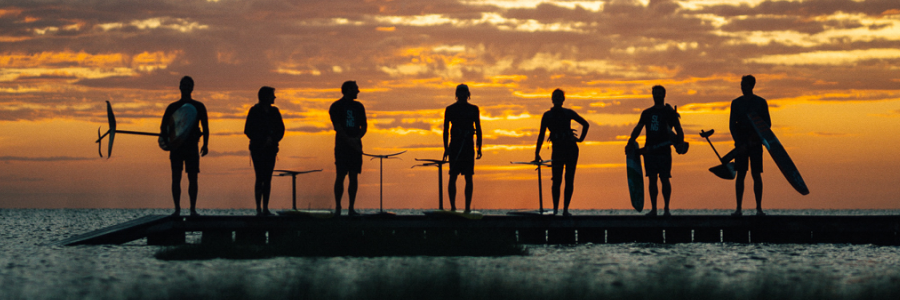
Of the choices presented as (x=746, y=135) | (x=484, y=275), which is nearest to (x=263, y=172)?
(x=484, y=275)

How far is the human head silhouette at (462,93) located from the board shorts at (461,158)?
2.20 feet

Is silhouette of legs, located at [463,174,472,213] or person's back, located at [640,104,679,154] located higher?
person's back, located at [640,104,679,154]

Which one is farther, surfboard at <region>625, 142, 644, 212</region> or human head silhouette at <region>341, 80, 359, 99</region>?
surfboard at <region>625, 142, 644, 212</region>

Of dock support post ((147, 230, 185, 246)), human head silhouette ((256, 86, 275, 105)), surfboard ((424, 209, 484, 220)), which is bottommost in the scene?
dock support post ((147, 230, 185, 246))

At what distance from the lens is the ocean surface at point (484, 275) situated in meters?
8.30

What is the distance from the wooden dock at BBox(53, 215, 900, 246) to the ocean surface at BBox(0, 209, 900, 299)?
1.07ft

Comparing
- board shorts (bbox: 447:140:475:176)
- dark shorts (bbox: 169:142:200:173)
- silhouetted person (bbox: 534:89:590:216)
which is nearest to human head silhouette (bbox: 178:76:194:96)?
dark shorts (bbox: 169:142:200:173)

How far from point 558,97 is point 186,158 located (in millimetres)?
5779

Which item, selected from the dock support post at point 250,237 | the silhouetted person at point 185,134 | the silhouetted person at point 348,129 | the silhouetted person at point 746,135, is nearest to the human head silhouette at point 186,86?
the silhouetted person at point 185,134

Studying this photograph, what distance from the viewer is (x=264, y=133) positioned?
12016mm

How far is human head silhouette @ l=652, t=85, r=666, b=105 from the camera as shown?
12.7 meters

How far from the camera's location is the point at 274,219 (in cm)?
1350

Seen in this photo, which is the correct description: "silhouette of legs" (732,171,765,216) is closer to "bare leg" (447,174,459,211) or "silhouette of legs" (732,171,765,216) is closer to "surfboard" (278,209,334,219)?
"bare leg" (447,174,459,211)

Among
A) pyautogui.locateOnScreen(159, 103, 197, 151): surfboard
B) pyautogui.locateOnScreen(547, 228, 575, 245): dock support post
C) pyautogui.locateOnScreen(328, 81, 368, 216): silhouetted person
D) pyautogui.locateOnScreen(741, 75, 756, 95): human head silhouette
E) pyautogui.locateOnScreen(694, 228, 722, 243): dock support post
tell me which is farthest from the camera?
pyautogui.locateOnScreen(694, 228, 722, 243): dock support post
